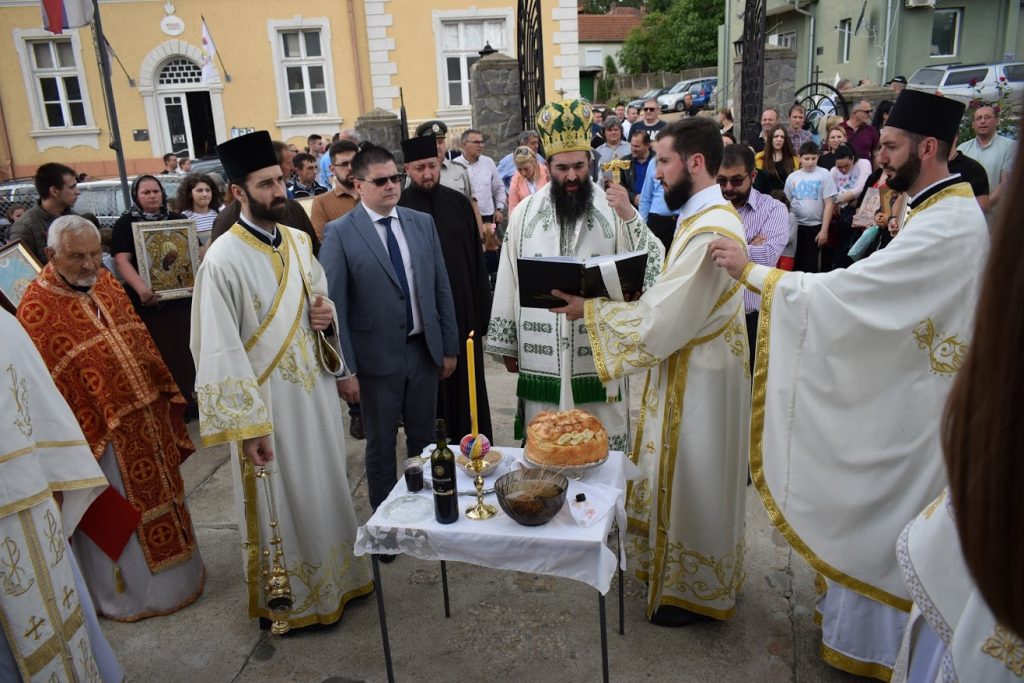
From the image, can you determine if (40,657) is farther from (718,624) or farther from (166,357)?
(166,357)

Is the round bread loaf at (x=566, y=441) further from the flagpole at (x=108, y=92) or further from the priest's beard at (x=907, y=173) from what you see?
the flagpole at (x=108, y=92)

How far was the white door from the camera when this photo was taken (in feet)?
61.8

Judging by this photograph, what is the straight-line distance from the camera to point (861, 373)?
104 inches

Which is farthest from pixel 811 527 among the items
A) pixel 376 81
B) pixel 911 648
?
pixel 376 81

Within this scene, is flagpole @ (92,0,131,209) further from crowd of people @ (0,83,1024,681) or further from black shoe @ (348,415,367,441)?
black shoe @ (348,415,367,441)

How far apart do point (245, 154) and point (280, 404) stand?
112cm

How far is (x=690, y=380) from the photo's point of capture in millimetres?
3131

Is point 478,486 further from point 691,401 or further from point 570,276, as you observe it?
point 691,401

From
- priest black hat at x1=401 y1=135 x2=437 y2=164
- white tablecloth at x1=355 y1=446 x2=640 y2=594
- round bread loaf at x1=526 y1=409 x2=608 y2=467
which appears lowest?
white tablecloth at x1=355 y1=446 x2=640 y2=594

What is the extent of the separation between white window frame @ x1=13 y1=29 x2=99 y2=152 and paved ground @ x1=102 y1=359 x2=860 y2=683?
743 inches

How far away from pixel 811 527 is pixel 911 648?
0.88 metres

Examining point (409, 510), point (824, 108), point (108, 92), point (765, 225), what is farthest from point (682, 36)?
point (409, 510)

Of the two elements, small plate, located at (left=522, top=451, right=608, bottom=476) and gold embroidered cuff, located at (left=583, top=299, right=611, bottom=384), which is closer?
small plate, located at (left=522, top=451, right=608, bottom=476)

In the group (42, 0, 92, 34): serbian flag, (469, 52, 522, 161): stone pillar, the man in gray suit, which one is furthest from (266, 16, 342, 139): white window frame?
the man in gray suit
